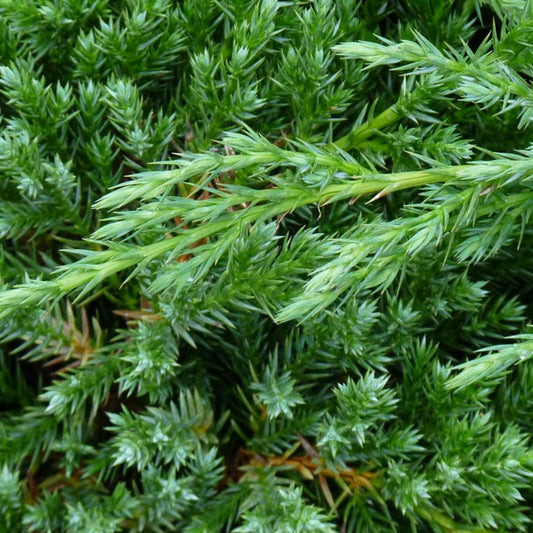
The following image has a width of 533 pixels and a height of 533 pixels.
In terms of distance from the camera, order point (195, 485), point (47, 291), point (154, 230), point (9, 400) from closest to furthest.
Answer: point (47, 291) → point (154, 230) → point (195, 485) → point (9, 400)

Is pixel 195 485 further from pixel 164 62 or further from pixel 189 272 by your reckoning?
pixel 164 62

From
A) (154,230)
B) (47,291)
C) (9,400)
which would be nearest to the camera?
(47,291)

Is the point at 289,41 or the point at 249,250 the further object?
the point at 289,41

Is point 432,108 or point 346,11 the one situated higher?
point 346,11

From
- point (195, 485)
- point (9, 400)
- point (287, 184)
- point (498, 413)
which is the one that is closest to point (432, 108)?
point (287, 184)

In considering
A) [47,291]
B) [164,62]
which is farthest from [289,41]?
[47,291]

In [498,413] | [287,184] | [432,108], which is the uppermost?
[287,184]

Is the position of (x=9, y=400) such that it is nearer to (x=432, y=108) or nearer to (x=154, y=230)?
(x=154, y=230)
